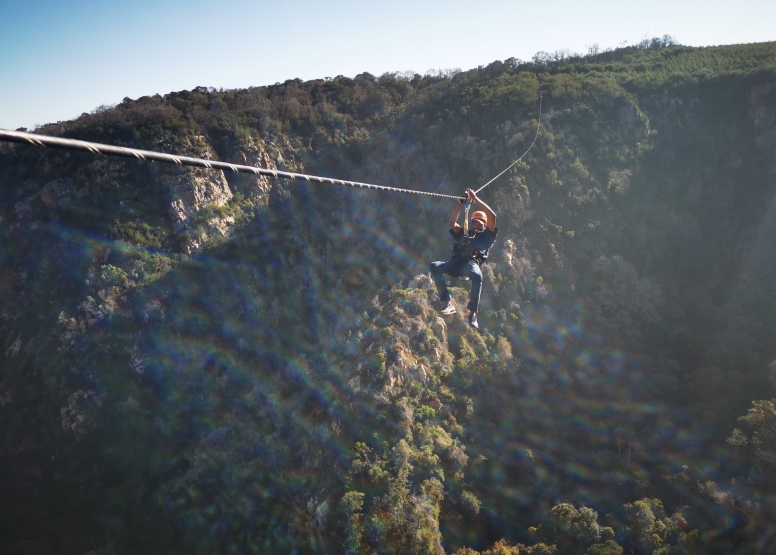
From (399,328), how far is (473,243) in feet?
59.6

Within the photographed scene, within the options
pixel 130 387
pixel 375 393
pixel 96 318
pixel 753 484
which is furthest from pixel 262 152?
pixel 753 484

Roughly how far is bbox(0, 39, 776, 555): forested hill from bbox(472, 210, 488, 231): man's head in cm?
1529

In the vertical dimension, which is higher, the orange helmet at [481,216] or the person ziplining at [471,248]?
the orange helmet at [481,216]

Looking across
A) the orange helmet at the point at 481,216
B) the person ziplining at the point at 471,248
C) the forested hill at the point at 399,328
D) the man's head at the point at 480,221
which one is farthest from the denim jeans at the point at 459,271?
the forested hill at the point at 399,328

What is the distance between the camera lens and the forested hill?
2098cm

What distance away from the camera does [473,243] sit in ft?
27.8

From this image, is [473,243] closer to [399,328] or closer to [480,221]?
[480,221]

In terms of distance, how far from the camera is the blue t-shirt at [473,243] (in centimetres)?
847

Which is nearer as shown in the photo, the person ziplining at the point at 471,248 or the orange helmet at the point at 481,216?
the person ziplining at the point at 471,248

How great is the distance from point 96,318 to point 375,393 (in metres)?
18.4

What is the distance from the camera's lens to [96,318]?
27734 millimetres

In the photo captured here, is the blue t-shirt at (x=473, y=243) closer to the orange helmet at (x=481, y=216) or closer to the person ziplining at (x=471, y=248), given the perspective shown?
the person ziplining at (x=471, y=248)

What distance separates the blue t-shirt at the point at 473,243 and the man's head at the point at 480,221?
0.09 metres

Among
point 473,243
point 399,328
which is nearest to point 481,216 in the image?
point 473,243
